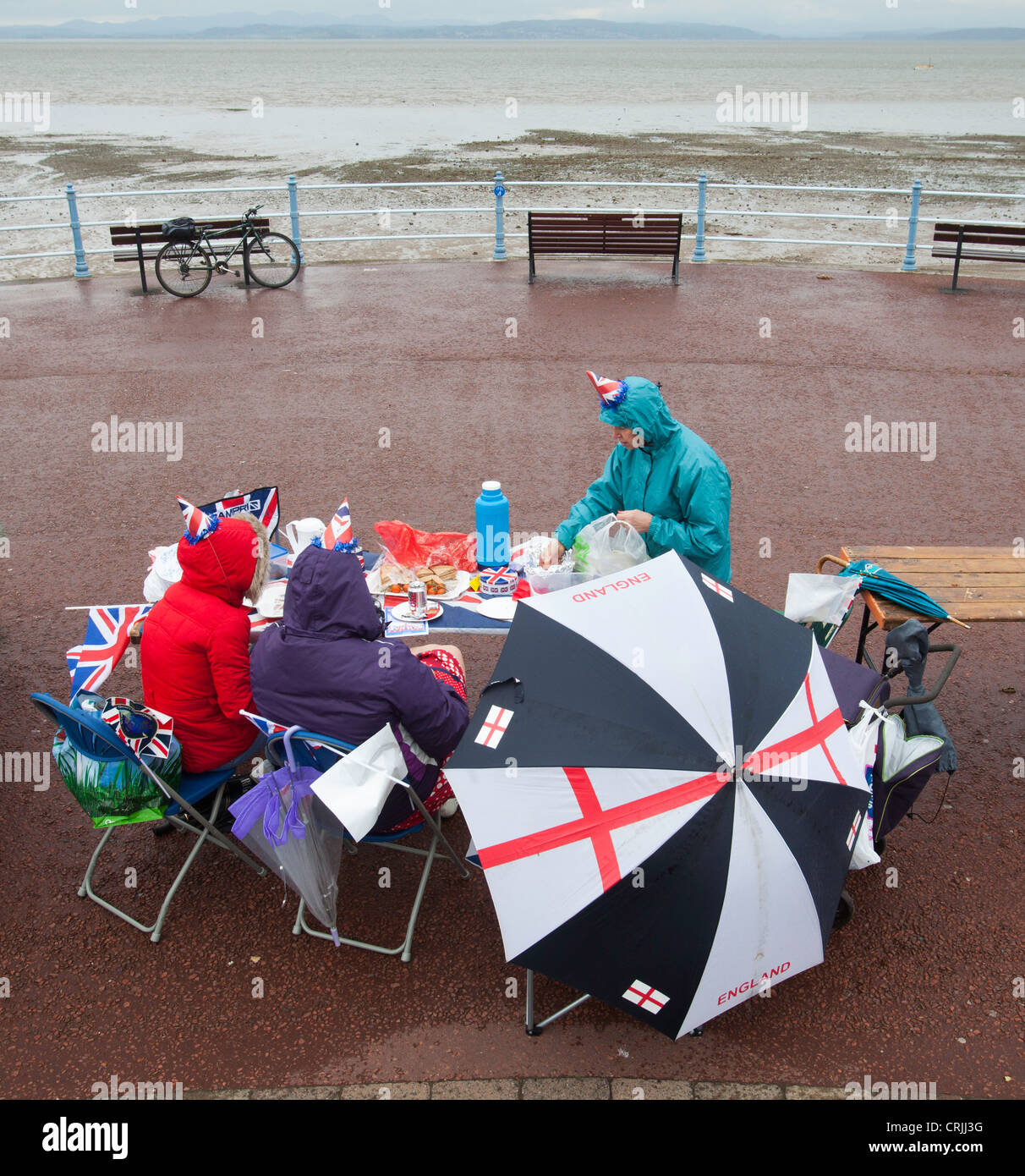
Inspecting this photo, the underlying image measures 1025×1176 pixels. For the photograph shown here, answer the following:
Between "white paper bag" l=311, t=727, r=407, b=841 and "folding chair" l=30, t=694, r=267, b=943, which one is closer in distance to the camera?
"white paper bag" l=311, t=727, r=407, b=841

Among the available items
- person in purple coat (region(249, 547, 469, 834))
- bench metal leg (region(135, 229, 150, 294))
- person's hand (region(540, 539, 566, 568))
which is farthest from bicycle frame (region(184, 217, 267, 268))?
person in purple coat (region(249, 547, 469, 834))

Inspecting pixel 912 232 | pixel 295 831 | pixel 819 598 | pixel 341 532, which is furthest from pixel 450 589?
pixel 912 232

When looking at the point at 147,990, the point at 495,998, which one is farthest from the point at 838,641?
the point at 147,990

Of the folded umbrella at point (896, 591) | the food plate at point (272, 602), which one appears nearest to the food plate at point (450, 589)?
the food plate at point (272, 602)

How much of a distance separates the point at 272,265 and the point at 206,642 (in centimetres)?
1234

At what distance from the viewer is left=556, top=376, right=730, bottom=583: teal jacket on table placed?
14.4 ft

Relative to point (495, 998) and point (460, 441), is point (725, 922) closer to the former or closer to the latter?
point (495, 998)

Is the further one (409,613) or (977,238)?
(977,238)

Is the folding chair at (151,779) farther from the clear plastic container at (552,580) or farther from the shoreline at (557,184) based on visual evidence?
the shoreline at (557,184)

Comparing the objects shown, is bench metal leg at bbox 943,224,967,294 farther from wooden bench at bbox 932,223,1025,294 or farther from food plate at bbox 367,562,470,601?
food plate at bbox 367,562,470,601

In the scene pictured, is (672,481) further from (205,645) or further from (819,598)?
(205,645)

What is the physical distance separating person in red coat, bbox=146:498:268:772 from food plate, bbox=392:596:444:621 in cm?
64

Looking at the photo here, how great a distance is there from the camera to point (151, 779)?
140 inches
